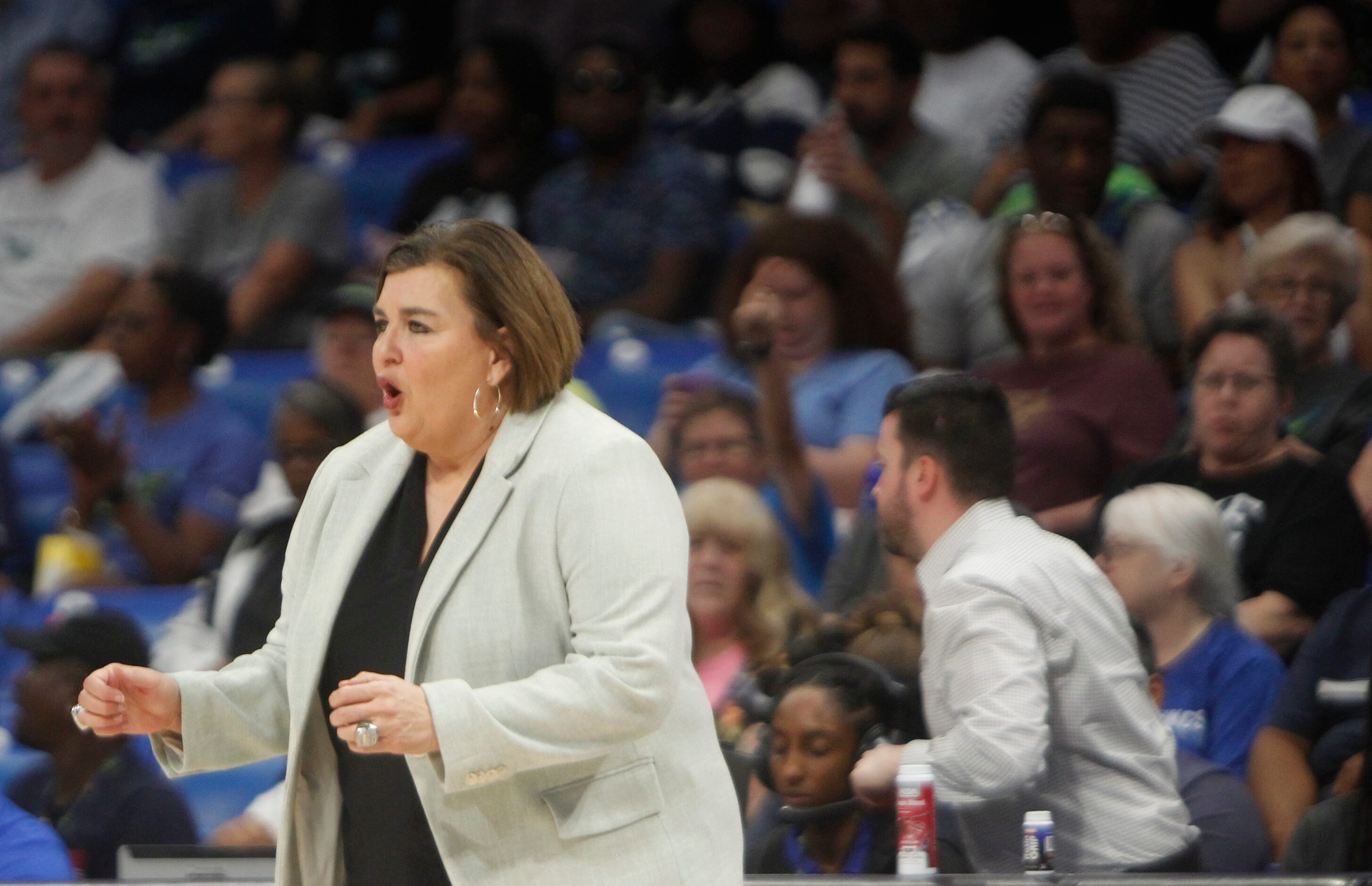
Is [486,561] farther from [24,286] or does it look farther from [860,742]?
[24,286]

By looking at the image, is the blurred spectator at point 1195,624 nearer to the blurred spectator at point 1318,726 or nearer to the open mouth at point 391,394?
the blurred spectator at point 1318,726

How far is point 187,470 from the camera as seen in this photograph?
455 cm

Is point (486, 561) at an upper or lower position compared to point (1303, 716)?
upper

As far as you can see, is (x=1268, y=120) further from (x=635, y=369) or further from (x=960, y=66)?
(x=635, y=369)

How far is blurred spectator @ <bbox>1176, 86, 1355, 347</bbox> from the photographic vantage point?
402cm

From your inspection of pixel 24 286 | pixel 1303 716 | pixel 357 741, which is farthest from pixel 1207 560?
pixel 24 286

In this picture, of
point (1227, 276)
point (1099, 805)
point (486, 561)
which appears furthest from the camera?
point (1227, 276)

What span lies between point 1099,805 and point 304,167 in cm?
350

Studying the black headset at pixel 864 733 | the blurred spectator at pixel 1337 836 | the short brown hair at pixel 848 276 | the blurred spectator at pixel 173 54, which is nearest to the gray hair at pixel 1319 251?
the short brown hair at pixel 848 276

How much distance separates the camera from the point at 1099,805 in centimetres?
256

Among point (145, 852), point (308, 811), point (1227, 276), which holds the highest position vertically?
point (1227, 276)

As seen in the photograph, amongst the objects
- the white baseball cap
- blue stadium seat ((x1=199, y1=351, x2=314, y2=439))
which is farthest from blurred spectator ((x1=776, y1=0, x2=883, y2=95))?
blue stadium seat ((x1=199, y1=351, x2=314, y2=439))

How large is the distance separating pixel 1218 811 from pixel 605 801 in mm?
1328

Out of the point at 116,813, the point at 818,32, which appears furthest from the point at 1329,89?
the point at 116,813
